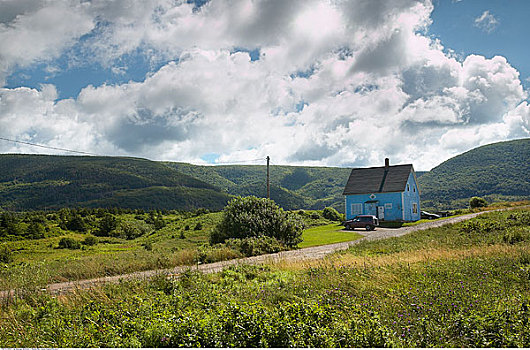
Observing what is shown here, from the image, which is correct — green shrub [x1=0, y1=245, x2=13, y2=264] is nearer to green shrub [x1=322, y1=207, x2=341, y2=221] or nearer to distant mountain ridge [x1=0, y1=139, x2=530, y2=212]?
green shrub [x1=322, y1=207, x2=341, y2=221]

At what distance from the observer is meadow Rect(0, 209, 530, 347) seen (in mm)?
5992

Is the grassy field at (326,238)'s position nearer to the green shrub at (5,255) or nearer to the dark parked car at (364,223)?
the dark parked car at (364,223)

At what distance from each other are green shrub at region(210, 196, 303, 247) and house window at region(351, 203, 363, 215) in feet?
85.3

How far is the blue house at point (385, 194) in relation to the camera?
157 ft

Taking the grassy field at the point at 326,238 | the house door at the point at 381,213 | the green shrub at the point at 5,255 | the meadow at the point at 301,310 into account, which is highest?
the meadow at the point at 301,310

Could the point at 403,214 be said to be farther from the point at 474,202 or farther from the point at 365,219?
the point at 474,202

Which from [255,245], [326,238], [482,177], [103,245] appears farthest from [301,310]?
[482,177]

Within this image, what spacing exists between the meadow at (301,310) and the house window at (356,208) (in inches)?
1520

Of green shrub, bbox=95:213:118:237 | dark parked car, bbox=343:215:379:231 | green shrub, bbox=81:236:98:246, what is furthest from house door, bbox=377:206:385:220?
green shrub, bbox=81:236:98:246

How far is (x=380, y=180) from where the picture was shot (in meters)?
50.7

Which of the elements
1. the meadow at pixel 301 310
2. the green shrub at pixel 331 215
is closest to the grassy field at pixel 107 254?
the green shrub at pixel 331 215

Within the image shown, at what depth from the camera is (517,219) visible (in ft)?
86.1

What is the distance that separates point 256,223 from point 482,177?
468 feet

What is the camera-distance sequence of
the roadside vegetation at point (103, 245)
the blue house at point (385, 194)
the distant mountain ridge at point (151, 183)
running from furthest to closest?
the distant mountain ridge at point (151, 183) → the blue house at point (385, 194) → the roadside vegetation at point (103, 245)
